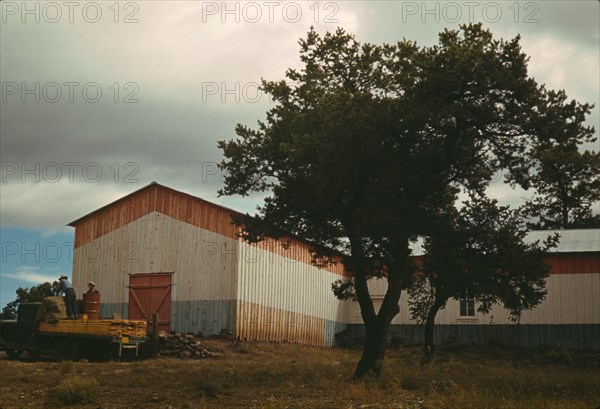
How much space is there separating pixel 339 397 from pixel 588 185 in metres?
42.7

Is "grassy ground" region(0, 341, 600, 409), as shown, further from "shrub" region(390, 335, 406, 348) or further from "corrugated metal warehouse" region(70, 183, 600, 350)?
"shrub" region(390, 335, 406, 348)

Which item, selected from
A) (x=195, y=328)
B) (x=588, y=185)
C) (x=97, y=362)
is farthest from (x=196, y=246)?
(x=588, y=185)

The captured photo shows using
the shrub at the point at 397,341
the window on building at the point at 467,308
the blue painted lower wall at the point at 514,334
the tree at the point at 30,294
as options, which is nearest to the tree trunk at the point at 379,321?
the shrub at the point at 397,341

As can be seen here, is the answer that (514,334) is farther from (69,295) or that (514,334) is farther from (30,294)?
(30,294)

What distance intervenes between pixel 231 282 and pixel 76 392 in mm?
17237

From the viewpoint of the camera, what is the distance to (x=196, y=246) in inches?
1563

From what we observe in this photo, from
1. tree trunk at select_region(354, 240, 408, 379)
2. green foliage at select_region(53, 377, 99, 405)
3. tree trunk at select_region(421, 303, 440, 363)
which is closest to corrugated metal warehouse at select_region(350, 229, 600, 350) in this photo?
tree trunk at select_region(421, 303, 440, 363)

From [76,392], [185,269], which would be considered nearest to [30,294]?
[185,269]

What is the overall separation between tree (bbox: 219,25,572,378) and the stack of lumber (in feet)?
22.4

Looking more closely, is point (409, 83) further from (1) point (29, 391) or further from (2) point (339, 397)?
(1) point (29, 391)

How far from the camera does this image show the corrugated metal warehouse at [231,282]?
3903 centimetres

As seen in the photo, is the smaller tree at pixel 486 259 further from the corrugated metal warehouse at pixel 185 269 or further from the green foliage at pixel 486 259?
the corrugated metal warehouse at pixel 185 269

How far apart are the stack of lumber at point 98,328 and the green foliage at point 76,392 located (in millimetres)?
7165

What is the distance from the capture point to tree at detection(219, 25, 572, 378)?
22.6 meters
